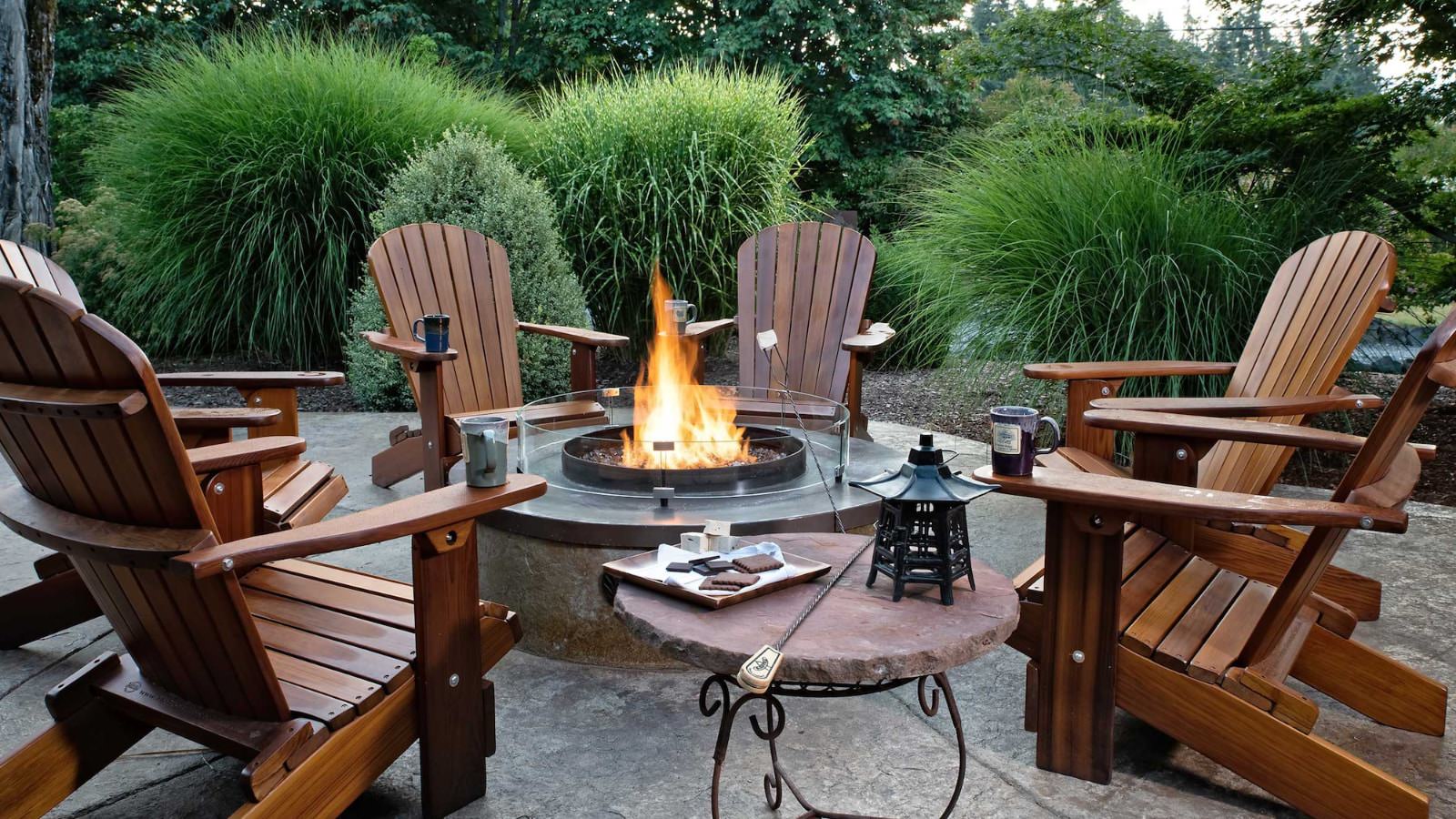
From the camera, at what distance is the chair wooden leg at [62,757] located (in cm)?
155

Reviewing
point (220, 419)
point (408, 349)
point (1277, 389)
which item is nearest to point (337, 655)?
point (220, 419)

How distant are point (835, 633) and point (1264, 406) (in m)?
1.50

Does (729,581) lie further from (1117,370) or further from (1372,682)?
(1117,370)

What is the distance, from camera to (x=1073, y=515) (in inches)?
72.1

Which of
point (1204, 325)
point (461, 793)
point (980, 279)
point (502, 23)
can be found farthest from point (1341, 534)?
point (502, 23)

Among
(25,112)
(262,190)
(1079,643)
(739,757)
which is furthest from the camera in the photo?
(25,112)

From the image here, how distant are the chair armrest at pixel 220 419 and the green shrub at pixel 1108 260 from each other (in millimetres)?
2922

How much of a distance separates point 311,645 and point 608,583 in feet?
1.78

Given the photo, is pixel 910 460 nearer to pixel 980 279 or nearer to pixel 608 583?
pixel 608 583

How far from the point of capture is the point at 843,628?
5.01 feet

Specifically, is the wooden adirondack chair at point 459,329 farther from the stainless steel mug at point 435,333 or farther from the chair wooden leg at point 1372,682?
the chair wooden leg at point 1372,682

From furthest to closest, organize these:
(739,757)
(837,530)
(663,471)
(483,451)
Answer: (663,471), (837,530), (739,757), (483,451)

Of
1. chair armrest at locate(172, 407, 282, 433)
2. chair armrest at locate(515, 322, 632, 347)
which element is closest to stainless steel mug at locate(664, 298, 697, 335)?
chair armrest at locate(515, 322, 632, 347)

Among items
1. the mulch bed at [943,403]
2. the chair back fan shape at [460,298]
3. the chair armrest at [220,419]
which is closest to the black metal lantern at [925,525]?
the chair armrest at [220,419]
